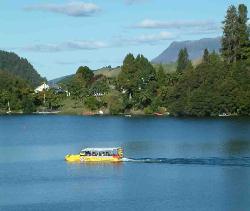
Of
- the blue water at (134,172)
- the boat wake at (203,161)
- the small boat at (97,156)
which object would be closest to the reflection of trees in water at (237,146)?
the blue water at (134,172)

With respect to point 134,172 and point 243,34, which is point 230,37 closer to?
point 243,34

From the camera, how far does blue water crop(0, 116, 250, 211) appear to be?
202ft

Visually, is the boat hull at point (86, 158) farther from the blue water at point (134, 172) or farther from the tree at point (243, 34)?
the tree at point (243, 34)

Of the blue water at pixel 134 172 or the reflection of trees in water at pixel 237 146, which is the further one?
the reflection of trees in water at pixel 237 146

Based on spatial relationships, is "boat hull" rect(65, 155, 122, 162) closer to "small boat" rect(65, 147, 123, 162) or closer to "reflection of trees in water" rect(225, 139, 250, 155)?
"small boat" rect(65, 147, 123, 162)

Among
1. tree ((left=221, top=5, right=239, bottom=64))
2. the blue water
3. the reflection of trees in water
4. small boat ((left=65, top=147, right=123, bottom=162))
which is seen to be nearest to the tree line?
tree ((left=221, top=5, right=239, bottom=64))

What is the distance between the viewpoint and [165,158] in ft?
287

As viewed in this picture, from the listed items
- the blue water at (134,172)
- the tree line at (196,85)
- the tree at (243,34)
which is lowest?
the blue water at (134,172)

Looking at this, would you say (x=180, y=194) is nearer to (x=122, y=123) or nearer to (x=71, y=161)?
(x=71, y=161)

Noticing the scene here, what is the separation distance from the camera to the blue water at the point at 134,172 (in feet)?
202

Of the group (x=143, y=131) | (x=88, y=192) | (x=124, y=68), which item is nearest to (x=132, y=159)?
(x=88, y=192)

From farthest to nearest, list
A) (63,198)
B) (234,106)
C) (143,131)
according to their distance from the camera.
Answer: (234,106)
(143,131)
(63,198)

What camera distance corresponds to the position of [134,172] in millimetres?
77500

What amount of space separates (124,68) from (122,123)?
41.2 meters
